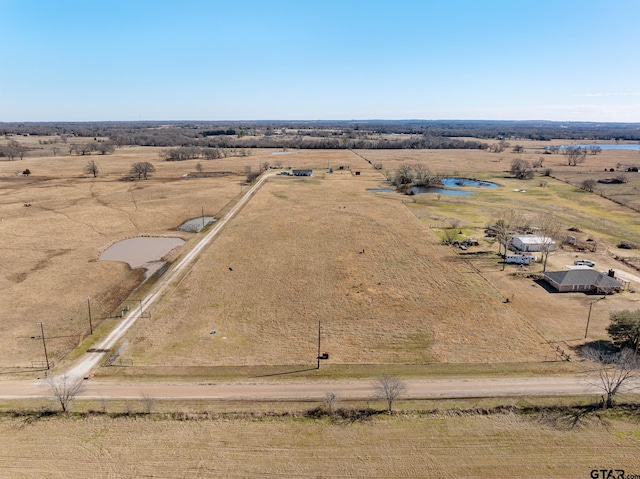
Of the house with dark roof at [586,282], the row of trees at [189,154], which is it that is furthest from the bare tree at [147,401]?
the row of trees at [189,154]

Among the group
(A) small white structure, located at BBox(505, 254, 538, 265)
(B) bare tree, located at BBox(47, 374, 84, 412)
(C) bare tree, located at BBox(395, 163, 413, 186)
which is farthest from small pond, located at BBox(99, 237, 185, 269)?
(C) bare tree, located at BBox(395, 163, 413, 186)

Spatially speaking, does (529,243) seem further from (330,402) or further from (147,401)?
(147,401)

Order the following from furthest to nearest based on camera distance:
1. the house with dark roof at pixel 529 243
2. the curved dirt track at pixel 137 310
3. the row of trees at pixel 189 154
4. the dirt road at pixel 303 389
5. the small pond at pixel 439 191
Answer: the row of trees at pixel 189 154 → the small pond at pixel 439 191 → the house with dark roof at pixel 529 243 → the curved dirt track at pixel 137 310 → the dirt road at pixel 303 389

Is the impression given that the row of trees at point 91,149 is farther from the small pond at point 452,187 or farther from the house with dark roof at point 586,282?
the house with dark roof at point 586,282

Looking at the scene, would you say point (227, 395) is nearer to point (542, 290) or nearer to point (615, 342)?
point (615, 342)

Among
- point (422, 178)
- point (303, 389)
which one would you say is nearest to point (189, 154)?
point (422, 178)
